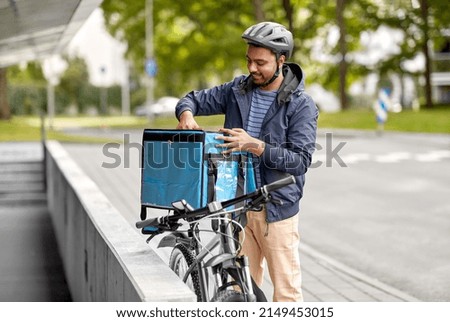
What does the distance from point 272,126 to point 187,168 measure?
44 cm

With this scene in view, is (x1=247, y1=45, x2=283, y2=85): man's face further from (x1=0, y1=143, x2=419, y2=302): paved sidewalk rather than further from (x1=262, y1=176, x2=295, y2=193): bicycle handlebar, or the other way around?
(x1=0, y1=143, x2=419, y2=302): paved sidewalk

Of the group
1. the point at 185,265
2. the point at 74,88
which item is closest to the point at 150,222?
the point at 185,265

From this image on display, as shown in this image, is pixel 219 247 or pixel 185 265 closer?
pixel 219 247

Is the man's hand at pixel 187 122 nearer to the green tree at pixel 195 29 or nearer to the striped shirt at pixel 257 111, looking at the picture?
the striped shirt at pixel 257 111

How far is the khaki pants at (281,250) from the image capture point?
4305 millimetres

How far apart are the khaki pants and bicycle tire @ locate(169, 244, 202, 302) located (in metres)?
0.32

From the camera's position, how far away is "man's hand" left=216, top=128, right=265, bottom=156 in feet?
12.7

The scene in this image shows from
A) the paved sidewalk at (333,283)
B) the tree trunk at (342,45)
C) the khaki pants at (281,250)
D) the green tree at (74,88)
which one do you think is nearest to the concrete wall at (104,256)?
the khaki pants at (281,250)

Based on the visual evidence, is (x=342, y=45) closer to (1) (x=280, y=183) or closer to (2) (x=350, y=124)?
(2) (x=350, y=124)

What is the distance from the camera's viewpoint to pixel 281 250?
434 centimetres

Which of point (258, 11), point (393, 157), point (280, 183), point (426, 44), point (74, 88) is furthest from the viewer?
point (74, 88)
